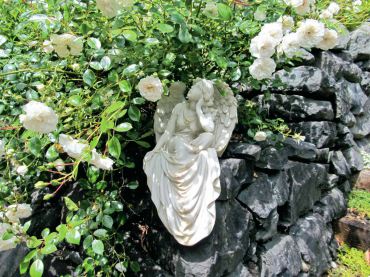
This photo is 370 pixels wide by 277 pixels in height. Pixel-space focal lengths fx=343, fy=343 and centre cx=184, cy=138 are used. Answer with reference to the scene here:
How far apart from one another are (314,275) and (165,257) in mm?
1465

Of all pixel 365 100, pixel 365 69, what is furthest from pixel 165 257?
pixel 365 69

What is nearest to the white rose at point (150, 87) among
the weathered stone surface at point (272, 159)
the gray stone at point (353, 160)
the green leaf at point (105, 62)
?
the green leaf at point (105, 62)

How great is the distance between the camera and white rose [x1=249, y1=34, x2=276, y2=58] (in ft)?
6.27

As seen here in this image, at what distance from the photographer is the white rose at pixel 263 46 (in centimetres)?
191

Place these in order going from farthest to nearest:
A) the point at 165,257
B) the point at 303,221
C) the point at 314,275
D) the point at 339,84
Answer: the point at 339,84, the point at 303,221, the point at 314,275, the point at 165,257

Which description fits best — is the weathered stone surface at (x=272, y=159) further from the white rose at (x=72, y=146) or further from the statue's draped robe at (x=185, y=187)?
the white rose at (x=72, y=146)

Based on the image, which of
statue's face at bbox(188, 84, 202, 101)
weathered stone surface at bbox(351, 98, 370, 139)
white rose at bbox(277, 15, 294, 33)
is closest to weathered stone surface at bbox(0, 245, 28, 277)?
statue's face at bbox(188, 84, 202, 101)

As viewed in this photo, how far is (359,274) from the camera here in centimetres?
303

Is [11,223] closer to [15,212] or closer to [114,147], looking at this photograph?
[15,212]

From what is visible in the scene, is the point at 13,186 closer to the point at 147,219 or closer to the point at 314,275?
the point at 147,219

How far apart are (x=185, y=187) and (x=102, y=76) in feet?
3.18

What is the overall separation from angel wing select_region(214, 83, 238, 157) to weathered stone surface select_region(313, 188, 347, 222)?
158 centimetres

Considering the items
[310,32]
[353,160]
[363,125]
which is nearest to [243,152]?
[310,32]

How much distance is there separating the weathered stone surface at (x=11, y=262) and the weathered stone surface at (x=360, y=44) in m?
4.23
